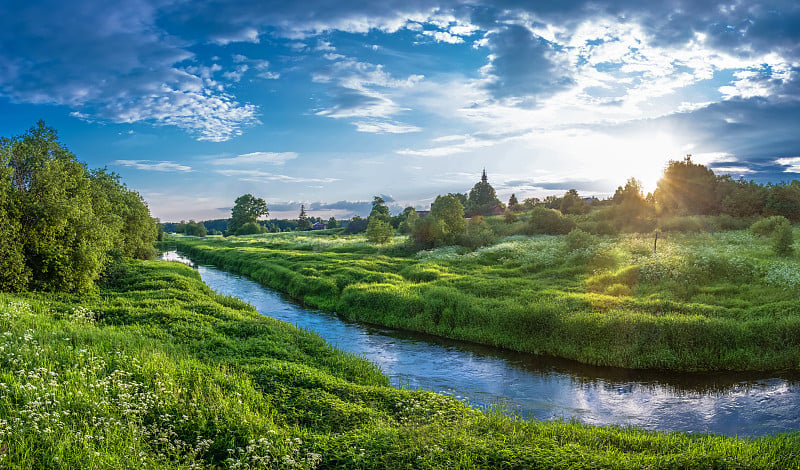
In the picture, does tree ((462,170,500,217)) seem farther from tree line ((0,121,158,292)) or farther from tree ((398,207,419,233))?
tree line ((0,121,158,292))

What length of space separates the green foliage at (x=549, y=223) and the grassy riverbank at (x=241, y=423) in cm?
5145

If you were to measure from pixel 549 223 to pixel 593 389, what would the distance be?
48371mm

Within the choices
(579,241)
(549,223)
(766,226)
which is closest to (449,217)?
(549,223)

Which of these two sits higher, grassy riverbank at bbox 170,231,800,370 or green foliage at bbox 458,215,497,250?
green foliage at bbox 458,215,497,250

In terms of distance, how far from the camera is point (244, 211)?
145875mm

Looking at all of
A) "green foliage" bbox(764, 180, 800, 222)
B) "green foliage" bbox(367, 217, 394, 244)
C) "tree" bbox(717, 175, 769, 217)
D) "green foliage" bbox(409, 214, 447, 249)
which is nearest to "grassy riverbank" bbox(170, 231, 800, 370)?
"green foliage" bbox(409, 214, 447, 249)

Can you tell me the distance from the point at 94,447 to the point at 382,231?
52.4 metres

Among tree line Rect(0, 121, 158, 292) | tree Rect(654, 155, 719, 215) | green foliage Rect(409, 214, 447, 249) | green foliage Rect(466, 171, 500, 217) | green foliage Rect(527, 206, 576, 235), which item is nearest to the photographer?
tree line Rect(0, 121, 158, 292)

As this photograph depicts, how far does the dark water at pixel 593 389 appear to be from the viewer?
13.2 metres

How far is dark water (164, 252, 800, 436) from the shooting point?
13.2 m

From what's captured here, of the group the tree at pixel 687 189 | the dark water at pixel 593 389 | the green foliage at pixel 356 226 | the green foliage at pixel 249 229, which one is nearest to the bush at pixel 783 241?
the dark water at pixel 593 389

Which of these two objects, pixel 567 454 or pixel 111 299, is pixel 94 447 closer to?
pixel 567 454

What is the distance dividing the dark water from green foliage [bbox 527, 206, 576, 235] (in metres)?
43.4

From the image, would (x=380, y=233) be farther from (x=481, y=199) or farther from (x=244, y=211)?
(x=244, y=211)
